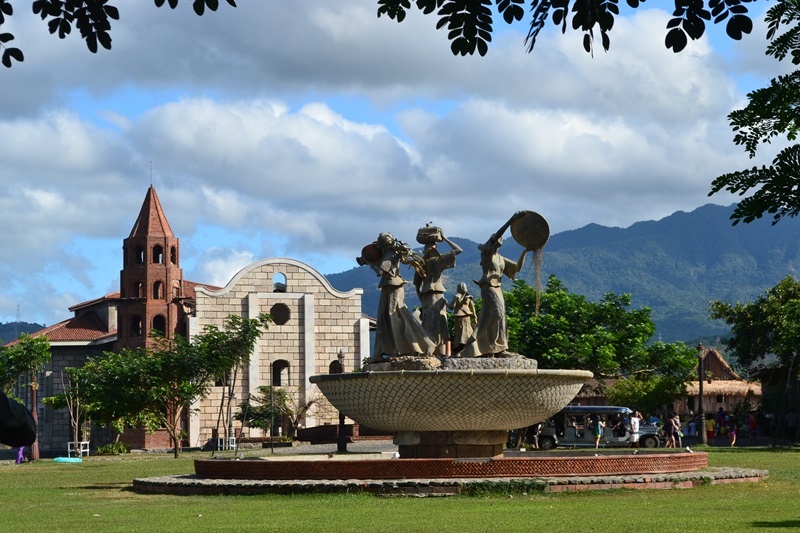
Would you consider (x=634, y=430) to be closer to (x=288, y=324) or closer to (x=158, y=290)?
(x=288, y=324)

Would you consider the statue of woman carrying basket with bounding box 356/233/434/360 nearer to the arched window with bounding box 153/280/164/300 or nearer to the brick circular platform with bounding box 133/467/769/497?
the brick circular platform with bounding box 133/467/769/497

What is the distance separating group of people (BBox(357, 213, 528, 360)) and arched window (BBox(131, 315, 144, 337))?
45.5 meters

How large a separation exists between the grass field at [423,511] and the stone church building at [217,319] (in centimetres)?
4246

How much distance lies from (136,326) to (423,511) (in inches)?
2128

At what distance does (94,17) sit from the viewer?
550 centimetres

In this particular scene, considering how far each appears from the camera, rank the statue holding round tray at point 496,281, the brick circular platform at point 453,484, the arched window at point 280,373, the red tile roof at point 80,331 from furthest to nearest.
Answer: the red tile roof at point 80,331 < the arched window at point 280,373 < the statue holding round tray at point 496,281 < the brick circular platform at point 453,484

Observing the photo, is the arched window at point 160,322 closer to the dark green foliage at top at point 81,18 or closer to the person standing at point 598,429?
the person standing at point 598,429

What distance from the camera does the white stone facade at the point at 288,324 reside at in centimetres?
6425

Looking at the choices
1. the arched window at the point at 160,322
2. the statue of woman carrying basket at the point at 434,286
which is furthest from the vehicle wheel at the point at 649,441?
the arched window at the point at 160,322

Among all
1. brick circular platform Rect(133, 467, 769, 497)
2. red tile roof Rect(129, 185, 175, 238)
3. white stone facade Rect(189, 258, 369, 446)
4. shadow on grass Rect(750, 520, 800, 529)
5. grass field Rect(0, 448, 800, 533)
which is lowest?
shadow on grass Rect(750, 520, 800, 529)

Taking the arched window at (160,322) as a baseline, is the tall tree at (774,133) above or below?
below

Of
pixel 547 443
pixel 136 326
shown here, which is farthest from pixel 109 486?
pixel 136 326

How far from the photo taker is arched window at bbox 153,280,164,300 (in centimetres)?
6819

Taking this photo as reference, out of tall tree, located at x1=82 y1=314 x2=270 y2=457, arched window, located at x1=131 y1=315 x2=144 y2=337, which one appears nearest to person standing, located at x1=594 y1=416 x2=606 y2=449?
tall tree, located at x1=82 y1=314 x2=270 y2=457
